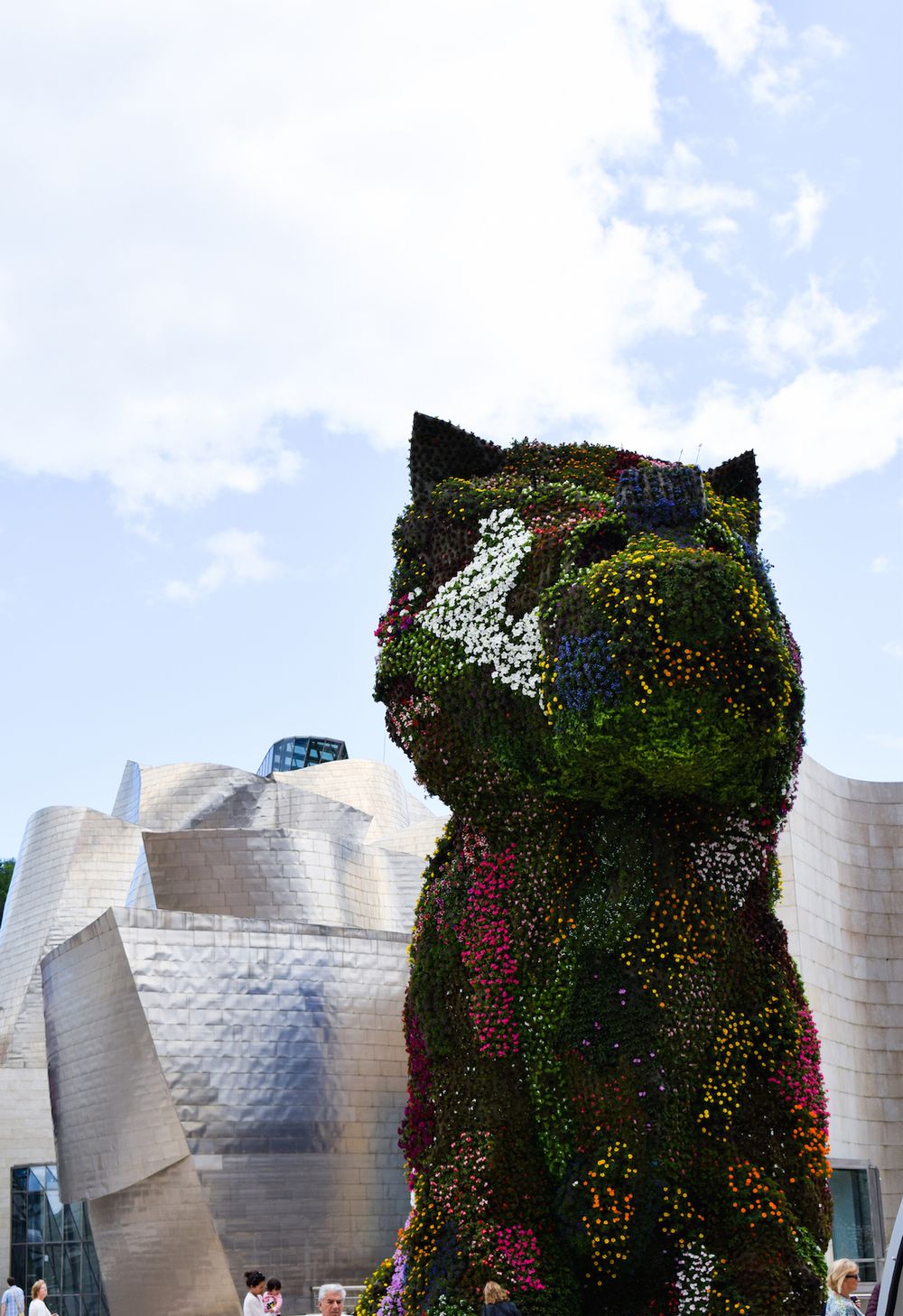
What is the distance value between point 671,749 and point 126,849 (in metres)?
22.9

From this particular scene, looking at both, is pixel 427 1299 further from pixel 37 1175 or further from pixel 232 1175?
pixel 37 1175

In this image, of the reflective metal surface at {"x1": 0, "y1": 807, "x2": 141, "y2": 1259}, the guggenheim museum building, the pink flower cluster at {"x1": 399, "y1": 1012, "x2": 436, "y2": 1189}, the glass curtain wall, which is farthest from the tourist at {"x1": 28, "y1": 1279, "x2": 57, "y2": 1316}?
the reflective metal surface at {"x1": 0, "y1": 807, "x2": 141, "y2": 1259}

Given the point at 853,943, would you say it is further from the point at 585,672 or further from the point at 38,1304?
the point at 585,672

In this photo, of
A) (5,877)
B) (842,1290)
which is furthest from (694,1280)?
(5,877)

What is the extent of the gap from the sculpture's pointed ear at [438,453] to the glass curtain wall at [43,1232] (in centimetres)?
2057

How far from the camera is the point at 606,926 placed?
7805 mm

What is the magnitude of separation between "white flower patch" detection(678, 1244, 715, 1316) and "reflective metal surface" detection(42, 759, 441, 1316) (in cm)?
1020

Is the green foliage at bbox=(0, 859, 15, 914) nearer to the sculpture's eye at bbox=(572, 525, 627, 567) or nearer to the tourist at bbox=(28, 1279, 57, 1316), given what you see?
the tourist at bbox=(28, 1279, 57, 1316)

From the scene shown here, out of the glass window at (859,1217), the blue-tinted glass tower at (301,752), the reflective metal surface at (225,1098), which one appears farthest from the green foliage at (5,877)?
the glass window at (859,1217)

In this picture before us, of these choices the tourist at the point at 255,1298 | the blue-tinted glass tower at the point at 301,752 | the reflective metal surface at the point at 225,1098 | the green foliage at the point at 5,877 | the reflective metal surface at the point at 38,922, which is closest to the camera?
the tourist at the point at 255,1298

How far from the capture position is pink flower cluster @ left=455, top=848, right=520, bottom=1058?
795cm

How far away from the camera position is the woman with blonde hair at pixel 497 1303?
21.4 ft

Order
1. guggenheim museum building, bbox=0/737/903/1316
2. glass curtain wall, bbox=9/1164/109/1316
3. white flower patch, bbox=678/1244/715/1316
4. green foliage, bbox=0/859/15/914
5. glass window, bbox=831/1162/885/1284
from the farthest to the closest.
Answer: green foliage, bbox=0/859/15/914
glass curtain wall, bbox=9/1164/109/1316
glass window, bbox=831/1162/885/1284
guggenheim museum building, bbox=0/737/903/1316
white flower patch, bbox=678/1244/715/1316

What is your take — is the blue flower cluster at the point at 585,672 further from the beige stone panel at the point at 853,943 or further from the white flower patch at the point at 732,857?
the beige stone panel at the point at 853,943
